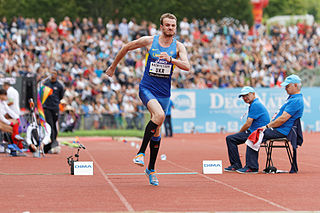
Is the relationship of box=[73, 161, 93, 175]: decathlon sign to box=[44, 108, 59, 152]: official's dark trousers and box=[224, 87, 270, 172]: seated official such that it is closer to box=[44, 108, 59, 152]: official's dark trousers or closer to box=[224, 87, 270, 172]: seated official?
box=[224, 87, 270, 172]: seated official

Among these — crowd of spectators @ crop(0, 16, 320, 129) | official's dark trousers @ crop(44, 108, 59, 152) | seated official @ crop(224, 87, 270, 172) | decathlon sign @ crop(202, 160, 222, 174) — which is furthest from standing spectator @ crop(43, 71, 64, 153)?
crowd of spectators @ crop(0, 16, 320, 129)

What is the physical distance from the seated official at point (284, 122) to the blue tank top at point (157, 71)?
2.80 metres

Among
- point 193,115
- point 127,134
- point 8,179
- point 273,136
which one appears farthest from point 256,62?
point 8,179

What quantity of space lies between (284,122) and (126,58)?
20661 mm

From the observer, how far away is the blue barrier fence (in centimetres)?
2975

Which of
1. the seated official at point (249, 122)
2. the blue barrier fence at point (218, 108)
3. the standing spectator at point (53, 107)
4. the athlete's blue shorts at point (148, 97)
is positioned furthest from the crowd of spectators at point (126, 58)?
the athlete's blue shorts at point (148, 97)

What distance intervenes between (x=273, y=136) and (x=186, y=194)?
12.0ft

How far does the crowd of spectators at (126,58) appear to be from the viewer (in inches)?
1066

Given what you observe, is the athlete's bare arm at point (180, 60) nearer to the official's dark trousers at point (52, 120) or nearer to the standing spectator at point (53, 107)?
the standing spectator at point (53, 107)

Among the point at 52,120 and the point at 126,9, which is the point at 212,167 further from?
the point at 126,9

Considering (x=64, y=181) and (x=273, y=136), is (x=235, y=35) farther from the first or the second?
(x=64, y=181)

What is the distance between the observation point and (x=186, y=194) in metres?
7.86

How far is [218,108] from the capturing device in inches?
1198

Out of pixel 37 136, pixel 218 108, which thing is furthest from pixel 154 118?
pixel 218 108
